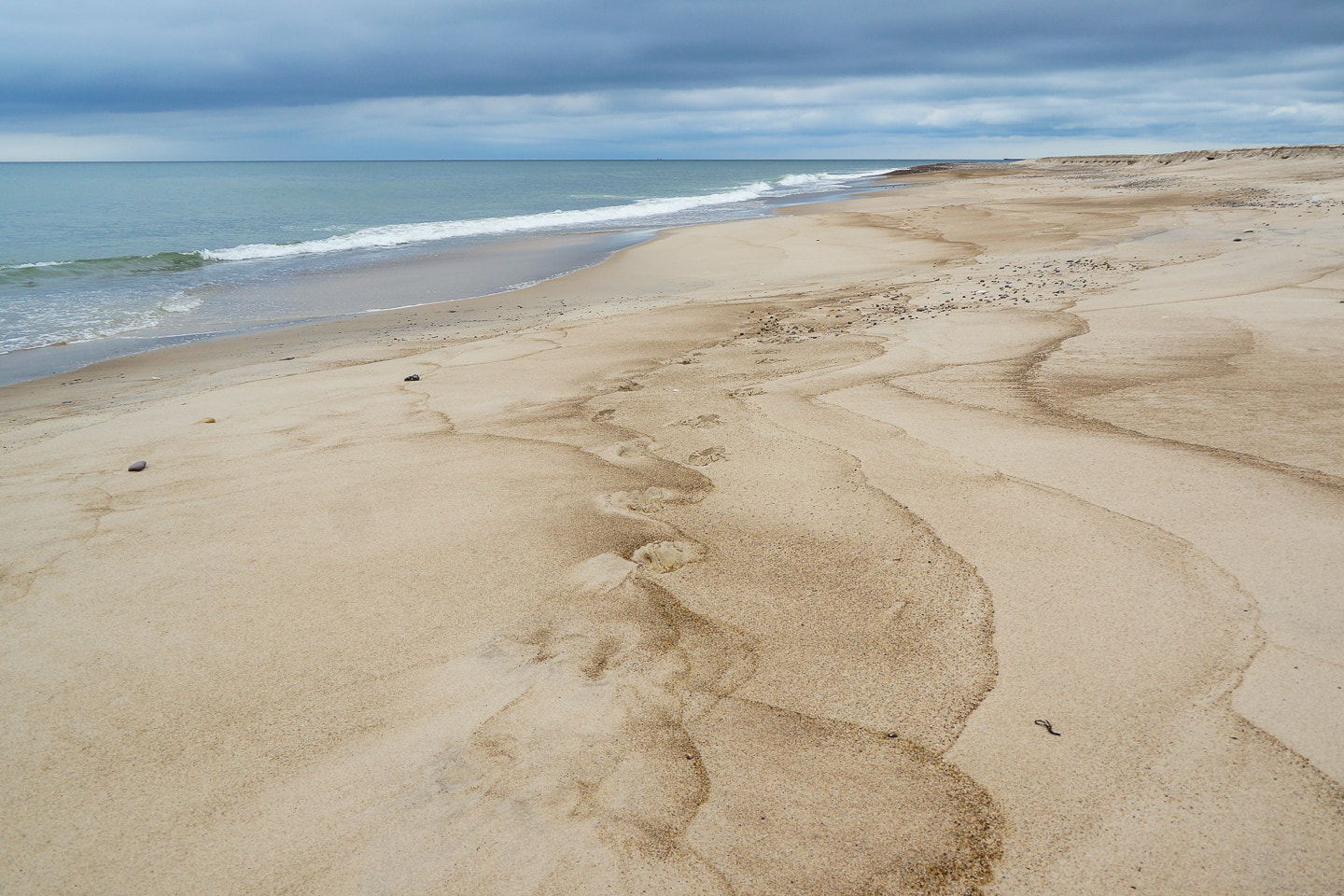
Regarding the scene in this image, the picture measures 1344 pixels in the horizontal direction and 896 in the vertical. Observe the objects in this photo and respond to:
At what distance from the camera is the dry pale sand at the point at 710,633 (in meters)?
1.64

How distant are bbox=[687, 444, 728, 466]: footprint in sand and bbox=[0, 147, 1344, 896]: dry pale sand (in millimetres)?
26

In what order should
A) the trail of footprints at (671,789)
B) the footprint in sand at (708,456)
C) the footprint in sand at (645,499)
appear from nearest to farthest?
the trail of footprints at (671,789), the footprint in sand at (645,499), the footprint in sand at (708,456)

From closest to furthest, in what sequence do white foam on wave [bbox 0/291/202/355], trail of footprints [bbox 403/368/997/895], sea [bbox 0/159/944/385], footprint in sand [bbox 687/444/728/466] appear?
trail of footprints [bbox 403/368/997/895] < footprint in sand [bbox 687/444/728/466] < white foam on wave [bbox 0/291/202/355] < sea [bbox 0/159/944/385]

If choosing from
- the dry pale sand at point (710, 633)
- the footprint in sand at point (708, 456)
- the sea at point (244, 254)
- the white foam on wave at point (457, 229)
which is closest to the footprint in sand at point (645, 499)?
the dry pale sand at point (710, 633)

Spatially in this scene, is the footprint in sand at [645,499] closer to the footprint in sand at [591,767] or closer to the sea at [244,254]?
the footprint in sand at [591,767]

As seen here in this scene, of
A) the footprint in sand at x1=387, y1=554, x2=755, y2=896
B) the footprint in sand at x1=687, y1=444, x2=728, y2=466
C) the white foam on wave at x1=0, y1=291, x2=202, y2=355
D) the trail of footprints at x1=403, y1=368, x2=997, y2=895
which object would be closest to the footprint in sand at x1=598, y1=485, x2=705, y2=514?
the footprint in sand at x1=687, y1=444, x2=728, y2=466

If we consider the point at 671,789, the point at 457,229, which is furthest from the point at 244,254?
the point at 671,789

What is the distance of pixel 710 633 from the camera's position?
7.73ft

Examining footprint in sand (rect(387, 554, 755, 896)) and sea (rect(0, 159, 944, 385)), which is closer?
footprint in sand (rect(387, 554, 755, 896))

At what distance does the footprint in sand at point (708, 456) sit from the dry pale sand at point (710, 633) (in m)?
0.03

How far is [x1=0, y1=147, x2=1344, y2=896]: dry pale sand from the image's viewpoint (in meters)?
1.64

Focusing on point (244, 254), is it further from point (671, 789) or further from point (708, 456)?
point (671, 789)

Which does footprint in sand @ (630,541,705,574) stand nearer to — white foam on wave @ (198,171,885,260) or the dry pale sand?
the dry pale sand

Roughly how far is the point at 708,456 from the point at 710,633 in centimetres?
146
